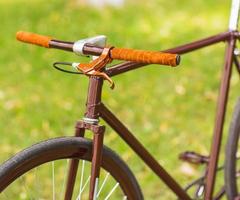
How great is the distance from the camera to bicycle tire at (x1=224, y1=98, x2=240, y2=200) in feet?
10.8

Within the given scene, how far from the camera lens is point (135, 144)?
2.76 meters

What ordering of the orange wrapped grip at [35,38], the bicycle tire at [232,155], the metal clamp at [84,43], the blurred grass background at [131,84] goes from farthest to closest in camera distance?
the blurred grass background at [131,84] → the bicycle tire at [232,155] → the orange wrapped grip at [35,38] → the metal clamp at [84,43]

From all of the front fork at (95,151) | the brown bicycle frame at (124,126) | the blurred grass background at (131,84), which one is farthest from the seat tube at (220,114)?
the blurred grass background at (131,84)

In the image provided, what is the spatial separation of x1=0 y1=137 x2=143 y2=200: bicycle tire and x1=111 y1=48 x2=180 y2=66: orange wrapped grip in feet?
1.19

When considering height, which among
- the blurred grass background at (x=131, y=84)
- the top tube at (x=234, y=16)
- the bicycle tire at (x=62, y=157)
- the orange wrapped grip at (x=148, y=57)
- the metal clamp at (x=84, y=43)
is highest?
the blurred grass background at (x=131, y=84)

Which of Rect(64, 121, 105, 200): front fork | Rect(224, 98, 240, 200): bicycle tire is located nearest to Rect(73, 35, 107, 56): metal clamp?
Rect(64, 121, 105, 200): front fork

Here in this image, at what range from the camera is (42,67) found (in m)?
6.52

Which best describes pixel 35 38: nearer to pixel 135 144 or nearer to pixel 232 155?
pixel 135 144

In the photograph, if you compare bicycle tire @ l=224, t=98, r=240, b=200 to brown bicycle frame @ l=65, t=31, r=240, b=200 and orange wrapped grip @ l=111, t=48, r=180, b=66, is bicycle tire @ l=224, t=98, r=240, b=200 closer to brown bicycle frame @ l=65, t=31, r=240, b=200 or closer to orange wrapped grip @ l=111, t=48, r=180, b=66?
brown bicycle frame @ l=65, t=31, r=240, b=200

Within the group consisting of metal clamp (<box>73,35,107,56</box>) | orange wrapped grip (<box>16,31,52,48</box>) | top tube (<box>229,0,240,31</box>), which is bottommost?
metal clamp (<box>73,35,107,56</box>)

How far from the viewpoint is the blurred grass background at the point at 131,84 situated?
5016mm

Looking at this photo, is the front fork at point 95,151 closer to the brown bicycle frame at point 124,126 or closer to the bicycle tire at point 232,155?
the brown bicycle frame at point 124,126

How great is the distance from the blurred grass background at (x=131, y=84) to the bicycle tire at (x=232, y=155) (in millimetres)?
969

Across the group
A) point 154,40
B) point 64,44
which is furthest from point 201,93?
point 64,44
